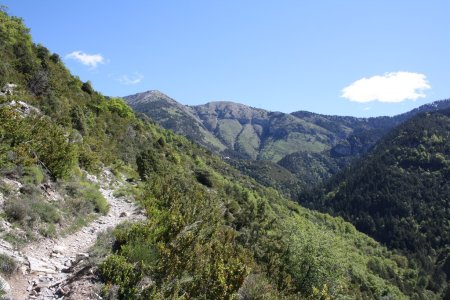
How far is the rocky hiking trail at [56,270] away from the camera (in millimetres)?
8547

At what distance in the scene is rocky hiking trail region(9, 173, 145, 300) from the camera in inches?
336

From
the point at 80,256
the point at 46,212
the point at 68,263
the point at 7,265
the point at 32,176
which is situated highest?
the point at 32,176

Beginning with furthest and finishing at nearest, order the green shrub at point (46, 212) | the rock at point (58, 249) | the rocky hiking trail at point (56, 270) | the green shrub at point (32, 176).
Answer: the green shrub at point (32, 176) → the green shrub at point (46, 212) → the rock at point (58, 249) → the rocky hiking trail at point (56, 270)

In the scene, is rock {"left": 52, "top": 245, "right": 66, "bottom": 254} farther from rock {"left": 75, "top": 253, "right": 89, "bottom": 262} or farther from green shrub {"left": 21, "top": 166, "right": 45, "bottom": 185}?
green shrub {"left": 21, "top": 166, "right": 45, "bottom": 185}

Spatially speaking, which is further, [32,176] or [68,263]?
[32,176]

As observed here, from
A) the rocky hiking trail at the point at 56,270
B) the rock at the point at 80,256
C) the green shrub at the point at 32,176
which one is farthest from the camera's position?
the green shrub at the point at 32,176

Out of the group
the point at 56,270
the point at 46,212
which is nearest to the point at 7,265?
the point at 56,270

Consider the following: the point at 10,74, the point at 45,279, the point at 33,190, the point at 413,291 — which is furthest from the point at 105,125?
the point at 413,291

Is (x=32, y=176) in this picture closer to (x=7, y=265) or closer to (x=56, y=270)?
(x=56, y=270)

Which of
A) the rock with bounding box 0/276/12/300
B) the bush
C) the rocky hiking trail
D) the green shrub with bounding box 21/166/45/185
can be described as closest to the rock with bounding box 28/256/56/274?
the rocky hiking trail

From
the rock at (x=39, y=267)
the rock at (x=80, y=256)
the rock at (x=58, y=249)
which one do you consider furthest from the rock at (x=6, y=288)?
the rock at (x=58, y=249)

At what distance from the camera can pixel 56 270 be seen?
10016mm

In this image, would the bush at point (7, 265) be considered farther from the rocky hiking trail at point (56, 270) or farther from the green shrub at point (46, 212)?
the green shrub at point (46, 212)

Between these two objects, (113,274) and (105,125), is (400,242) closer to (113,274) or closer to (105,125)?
(105,125)
